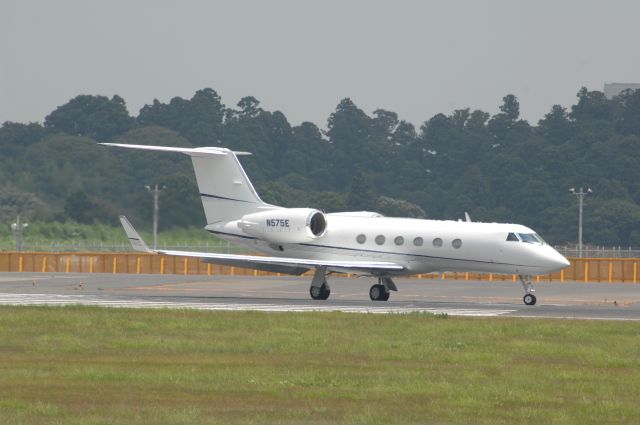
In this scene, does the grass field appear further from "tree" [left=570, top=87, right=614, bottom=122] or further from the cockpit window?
"tree" [left=570, top=87, right=614, bottom=122]

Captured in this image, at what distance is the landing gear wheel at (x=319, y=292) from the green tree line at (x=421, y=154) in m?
45.2

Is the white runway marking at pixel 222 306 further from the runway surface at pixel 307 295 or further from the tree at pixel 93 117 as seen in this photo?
the tree at pixel 93 117

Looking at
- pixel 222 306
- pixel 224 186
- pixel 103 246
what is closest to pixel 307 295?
pixel 224 186

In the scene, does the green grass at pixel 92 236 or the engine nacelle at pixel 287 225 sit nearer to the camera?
the engine nacelle at pixel 287 225

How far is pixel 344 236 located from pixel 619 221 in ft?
275

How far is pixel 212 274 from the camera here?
194ft

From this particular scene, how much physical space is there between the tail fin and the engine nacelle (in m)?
1.13

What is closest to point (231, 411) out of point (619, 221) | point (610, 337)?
point (610, 337)

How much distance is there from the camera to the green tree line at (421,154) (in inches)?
4692

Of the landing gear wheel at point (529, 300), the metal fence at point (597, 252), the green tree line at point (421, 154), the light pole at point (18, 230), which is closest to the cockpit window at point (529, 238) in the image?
the landing gear wheel at point (529, 300)

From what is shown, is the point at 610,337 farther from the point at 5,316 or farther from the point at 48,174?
the point at 48,174

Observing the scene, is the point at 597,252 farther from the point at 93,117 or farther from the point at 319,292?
the point at 93,117

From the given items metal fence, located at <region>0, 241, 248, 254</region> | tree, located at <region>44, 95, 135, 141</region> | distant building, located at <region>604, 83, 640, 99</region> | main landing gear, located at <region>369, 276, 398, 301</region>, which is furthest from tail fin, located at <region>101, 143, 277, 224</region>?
distant building, located at <region>604, 83, 640, 99</region>

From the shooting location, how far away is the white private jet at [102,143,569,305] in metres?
38.6
